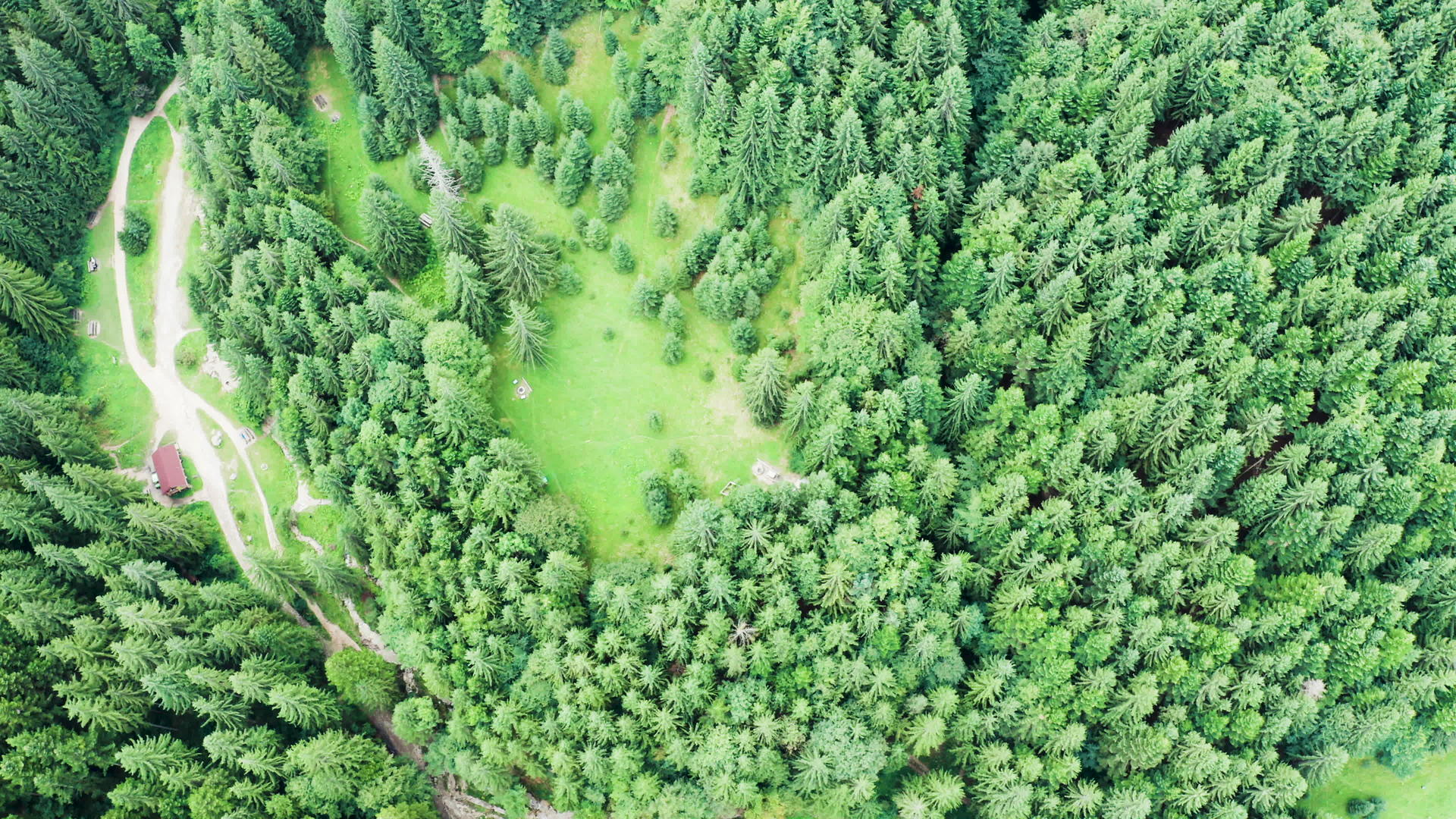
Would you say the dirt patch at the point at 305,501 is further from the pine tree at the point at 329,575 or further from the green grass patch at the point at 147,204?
the green grass patch at the point at 147,204

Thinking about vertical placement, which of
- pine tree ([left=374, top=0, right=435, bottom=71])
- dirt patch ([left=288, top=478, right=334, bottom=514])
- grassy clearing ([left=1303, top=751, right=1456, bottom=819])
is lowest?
grassy clearing ([left=1303, top=751, right=1456, bottom=819])

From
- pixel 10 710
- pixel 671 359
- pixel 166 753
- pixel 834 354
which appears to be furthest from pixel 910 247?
pixel 10 710

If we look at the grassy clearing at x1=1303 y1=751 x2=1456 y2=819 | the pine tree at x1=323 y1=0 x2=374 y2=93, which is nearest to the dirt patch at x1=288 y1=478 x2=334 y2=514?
the pine tree at x1=323 y1=0 x2=374 y2=93

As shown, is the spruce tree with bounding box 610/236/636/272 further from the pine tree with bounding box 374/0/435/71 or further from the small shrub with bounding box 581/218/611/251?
the pine tree with bounding box 374/0/435/71

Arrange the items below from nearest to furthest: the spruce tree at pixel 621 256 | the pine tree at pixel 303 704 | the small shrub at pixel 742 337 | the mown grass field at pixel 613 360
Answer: the pine tree at pixel 303 704 < the small shrub at pixel 742 337 < the mown grass field at pixel 613 360 < the spruce tree at pixel 621 256

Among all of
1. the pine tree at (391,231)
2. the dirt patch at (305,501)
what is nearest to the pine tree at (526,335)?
the pine tree at (391,231)

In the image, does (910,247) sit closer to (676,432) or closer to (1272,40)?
(676,432)
